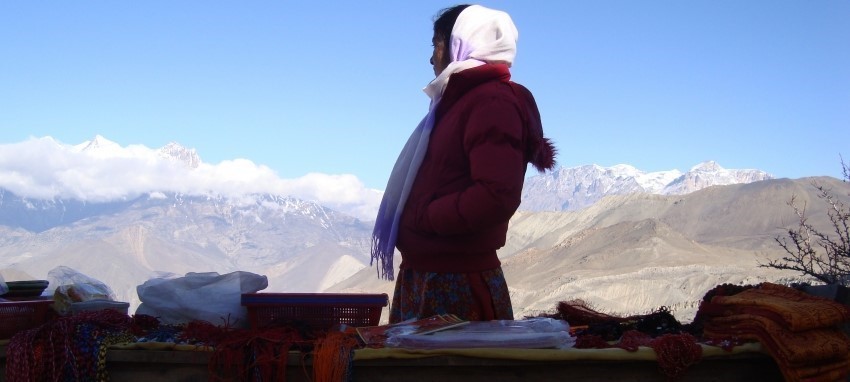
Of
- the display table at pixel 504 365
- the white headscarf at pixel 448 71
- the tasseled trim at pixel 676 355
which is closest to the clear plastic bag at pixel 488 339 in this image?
the display table at pixel 504 365

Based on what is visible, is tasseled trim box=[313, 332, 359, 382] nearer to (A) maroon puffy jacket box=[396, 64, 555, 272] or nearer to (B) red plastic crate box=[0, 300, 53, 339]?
(A) maroon puffy jacket box=[396, 64, 555, 272]

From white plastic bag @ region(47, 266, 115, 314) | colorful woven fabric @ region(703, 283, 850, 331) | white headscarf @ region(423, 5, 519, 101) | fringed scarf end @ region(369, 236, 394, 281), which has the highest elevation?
white headscarf @ region(423, 5, 519, 101)

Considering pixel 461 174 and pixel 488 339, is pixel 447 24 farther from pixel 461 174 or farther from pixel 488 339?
pixel 488 339

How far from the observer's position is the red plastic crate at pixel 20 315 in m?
3.15

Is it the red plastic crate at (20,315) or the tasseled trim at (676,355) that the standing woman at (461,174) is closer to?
the tasseled trim at (676,355)

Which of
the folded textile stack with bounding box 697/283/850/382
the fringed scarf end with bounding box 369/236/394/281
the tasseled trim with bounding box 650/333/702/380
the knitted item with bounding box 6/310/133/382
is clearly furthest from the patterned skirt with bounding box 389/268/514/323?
the knitted item with bounding box 6/310/133/382

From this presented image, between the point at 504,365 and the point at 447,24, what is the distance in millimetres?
1310

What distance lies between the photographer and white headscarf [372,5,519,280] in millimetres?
3170

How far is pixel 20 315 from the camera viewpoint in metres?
3.21

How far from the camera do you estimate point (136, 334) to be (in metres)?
3.06

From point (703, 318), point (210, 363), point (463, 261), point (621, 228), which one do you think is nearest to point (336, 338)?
point (210, 363)

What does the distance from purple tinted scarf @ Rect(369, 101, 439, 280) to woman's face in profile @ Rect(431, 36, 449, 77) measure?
169 millimetres

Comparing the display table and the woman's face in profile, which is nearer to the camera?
the display table

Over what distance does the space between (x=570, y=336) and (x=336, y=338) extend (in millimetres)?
749
